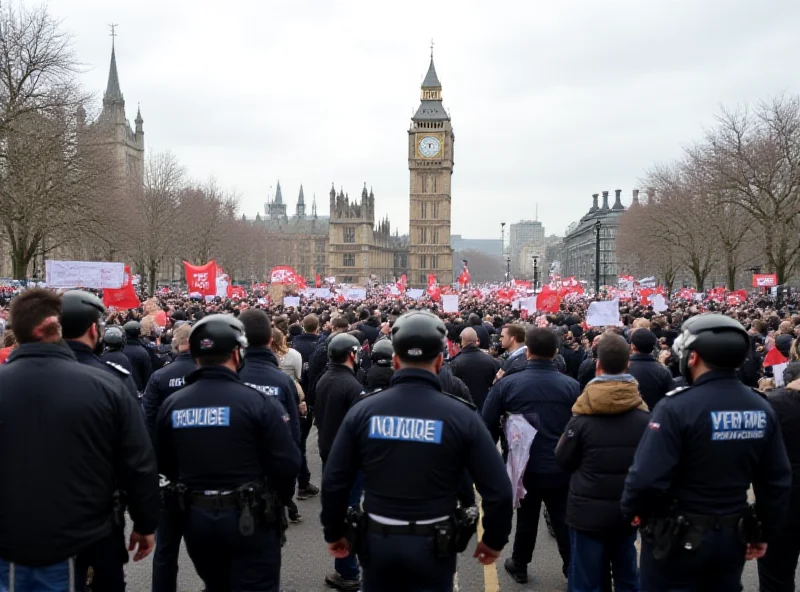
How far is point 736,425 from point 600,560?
1.51 meters

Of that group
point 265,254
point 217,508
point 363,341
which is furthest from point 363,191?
point 217,508

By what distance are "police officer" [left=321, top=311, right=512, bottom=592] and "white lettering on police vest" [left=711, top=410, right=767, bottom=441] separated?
1077mm

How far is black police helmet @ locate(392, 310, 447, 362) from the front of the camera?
3555 mm

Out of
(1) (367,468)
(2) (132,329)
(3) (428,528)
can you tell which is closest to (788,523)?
(3) (428,528)

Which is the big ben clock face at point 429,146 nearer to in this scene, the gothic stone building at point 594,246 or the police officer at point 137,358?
the gothic stone building at point 594,246

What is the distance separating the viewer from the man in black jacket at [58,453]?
10.6 ft

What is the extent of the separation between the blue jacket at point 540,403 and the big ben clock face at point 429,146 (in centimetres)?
11230

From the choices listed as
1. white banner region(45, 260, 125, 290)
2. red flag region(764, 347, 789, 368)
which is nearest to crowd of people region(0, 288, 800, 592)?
red flag region(764, 347, 789, 368)

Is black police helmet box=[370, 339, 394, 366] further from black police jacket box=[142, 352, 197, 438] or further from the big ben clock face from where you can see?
the big ben clock face

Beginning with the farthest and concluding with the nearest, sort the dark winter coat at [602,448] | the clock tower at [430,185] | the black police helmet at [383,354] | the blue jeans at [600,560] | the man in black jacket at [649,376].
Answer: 1. the clock tower at [430,185]
2. the man in black jacket at [649,376]
3. the black police helmet at [383,354]
4. the blue jeans at [600,560]
5. the dark winter coat at [602,448]

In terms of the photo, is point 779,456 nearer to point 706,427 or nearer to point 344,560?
point 706,427

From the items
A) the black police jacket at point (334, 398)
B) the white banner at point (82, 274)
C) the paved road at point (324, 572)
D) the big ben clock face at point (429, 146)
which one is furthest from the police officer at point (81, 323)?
the big ben clock face at point (429, 146)

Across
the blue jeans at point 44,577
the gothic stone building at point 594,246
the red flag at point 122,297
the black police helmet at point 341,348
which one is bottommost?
the blue jeans at point 44,577

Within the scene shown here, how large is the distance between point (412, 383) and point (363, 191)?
405 ft
